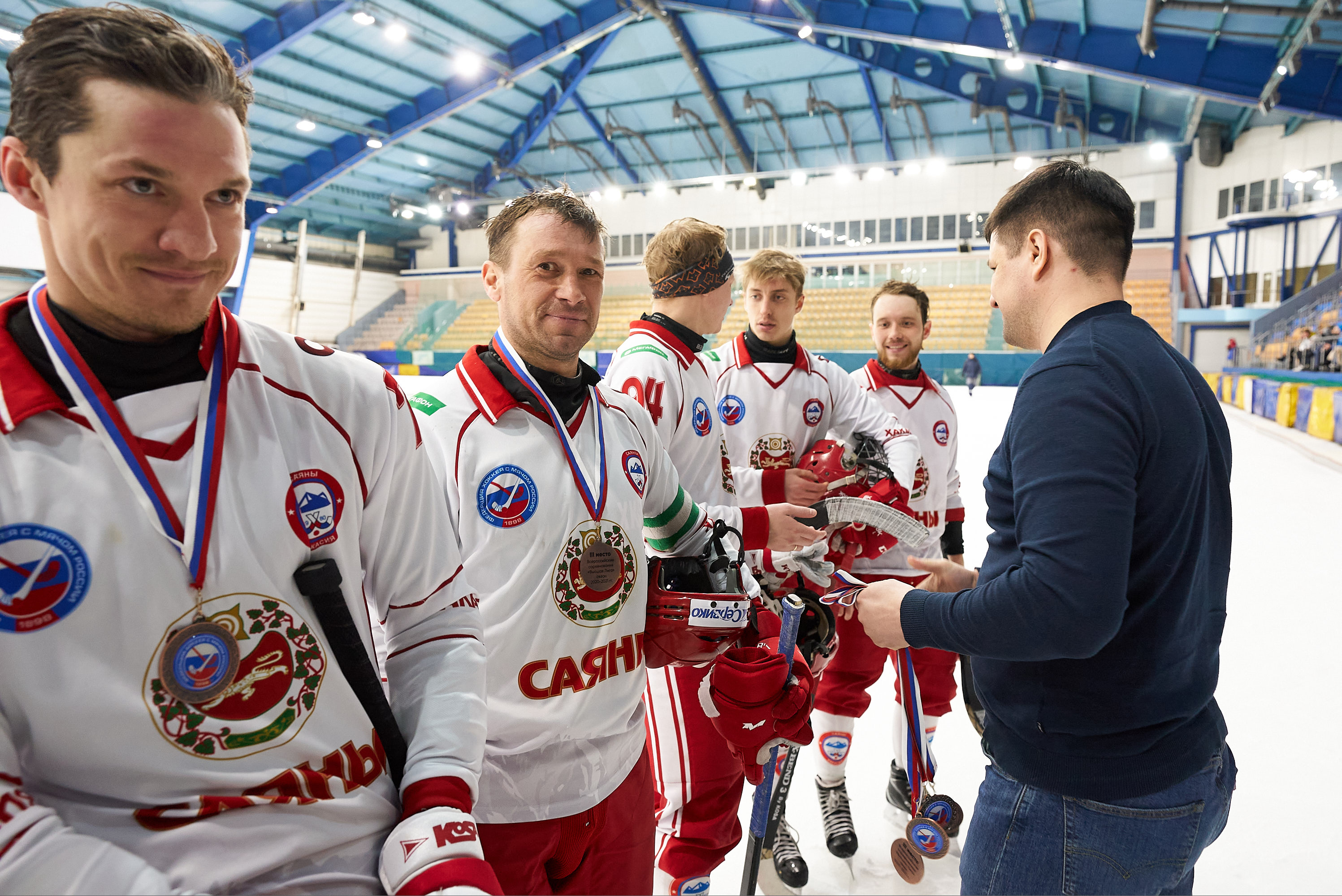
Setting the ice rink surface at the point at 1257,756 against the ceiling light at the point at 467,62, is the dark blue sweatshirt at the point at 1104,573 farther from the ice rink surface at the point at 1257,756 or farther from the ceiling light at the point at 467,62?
the ceiling light at the point at 467,62

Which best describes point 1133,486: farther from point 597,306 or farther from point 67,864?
point 67,864

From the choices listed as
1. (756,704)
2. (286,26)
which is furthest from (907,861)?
(286,26)

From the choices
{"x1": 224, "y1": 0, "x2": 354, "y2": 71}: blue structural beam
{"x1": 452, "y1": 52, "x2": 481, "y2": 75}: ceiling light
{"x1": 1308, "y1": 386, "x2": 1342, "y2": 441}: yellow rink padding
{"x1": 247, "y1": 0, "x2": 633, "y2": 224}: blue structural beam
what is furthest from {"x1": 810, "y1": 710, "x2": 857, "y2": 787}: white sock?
{"x1": 247, "y1": 0, "x2": 633, "y2": 224}: blue structural beam

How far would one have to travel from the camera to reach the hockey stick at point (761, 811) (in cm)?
211

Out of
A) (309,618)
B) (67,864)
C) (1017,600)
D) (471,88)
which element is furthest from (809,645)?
(471,88)

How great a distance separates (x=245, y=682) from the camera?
3.21 feet

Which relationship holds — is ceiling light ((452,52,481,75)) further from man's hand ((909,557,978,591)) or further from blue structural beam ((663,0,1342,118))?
man's hand ((909,557,978,591))

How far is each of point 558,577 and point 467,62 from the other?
60.1 feet

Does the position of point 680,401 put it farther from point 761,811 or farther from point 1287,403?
point 1287,403

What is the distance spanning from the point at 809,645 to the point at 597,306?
3.74 ft

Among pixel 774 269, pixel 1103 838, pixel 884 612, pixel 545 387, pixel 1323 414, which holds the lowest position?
pixel 1103 838

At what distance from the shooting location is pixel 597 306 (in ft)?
6.72

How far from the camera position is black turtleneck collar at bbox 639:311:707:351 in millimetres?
2697

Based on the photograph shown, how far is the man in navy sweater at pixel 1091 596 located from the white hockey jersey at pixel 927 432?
203 cm
